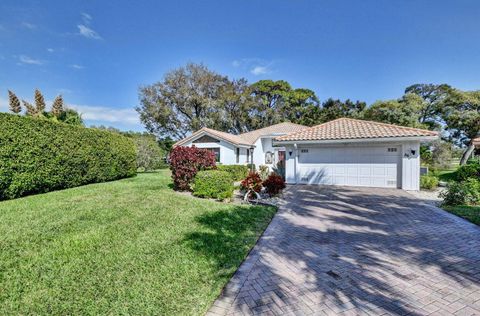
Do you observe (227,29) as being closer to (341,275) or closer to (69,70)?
(69,70)

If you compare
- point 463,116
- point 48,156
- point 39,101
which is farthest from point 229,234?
point 463,116

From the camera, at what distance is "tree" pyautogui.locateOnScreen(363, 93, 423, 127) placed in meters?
26.9

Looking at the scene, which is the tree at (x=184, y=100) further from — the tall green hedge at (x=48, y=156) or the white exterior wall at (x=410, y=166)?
the white exterior wall at (x=410, y=166)

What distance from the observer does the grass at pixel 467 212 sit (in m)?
7.21

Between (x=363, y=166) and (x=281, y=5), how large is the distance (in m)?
10.6

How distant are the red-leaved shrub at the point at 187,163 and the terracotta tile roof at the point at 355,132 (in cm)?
655

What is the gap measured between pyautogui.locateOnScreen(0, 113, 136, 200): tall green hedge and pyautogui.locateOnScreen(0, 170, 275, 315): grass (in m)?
1.20

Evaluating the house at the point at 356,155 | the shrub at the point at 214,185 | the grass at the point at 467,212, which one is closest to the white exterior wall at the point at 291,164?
the house at the point at 356,155

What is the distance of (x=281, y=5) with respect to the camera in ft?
42.1

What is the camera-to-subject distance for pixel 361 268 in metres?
4.31

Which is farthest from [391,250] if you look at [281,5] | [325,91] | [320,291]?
[325,91]

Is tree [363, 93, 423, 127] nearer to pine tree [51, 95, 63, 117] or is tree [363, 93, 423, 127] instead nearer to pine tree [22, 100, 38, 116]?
pine tree [51, 95, 63, 117]

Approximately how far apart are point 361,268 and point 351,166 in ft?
37.3

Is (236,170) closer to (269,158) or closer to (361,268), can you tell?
(269,158)
